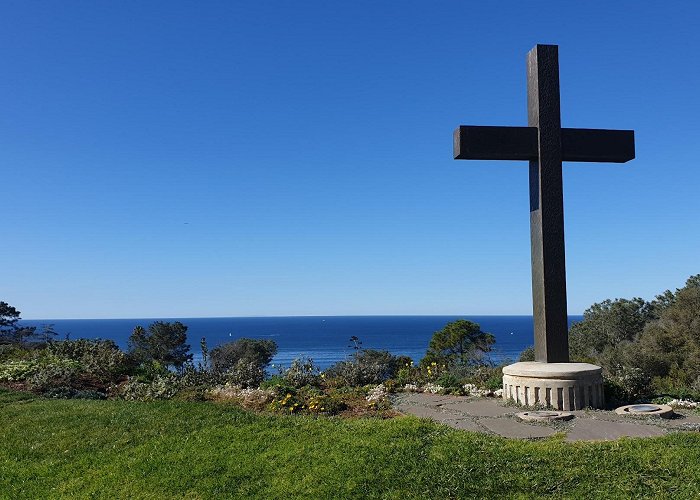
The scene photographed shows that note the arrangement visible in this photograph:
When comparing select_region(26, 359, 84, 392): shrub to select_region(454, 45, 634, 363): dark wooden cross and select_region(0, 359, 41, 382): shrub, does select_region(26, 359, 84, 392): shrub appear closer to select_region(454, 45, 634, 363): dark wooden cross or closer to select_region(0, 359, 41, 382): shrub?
select_region(0, 359, 41, 382): shrub

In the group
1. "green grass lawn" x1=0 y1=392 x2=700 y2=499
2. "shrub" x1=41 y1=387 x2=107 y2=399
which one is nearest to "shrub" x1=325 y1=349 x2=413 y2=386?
"green grass lawn" x1=0 y1=392 x2=700 y2=499

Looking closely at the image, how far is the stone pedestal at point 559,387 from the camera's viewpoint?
25.3 ft

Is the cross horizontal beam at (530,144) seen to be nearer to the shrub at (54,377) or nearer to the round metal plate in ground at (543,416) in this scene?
the round metal plate in ground at (543,416)

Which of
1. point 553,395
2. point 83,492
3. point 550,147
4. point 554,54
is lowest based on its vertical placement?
point 83,492

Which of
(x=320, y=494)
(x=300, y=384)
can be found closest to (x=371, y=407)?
(x=300, y=384)

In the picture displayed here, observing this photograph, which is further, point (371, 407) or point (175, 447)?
point (371, 407)

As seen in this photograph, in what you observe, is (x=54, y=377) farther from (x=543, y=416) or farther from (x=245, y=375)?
(x=543, y=416)

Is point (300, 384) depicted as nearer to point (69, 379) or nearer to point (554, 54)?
point (69, 379)

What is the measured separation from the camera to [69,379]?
1067cm

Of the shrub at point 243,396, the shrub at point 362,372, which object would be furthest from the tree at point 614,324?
the shrub at point 243,396

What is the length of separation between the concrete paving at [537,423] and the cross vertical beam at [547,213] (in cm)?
142

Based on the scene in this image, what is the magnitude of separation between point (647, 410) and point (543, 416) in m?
1.42

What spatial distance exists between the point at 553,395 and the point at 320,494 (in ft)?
13.9

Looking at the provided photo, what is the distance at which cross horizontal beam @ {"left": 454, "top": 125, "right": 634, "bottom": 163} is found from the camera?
8953 millimetres
